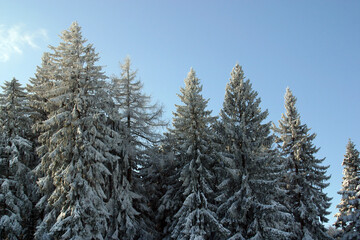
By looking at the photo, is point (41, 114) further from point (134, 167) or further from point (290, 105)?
point (290, 105)

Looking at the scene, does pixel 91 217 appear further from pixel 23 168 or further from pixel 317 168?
pixel 317 168

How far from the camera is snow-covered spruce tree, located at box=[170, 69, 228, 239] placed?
1786 cm

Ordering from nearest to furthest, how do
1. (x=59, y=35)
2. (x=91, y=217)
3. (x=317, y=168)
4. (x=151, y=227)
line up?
1. (x=91, y=217)
2. (x=59, y=35)
3. (x=151, y=227)
4. (x=317, y=168)

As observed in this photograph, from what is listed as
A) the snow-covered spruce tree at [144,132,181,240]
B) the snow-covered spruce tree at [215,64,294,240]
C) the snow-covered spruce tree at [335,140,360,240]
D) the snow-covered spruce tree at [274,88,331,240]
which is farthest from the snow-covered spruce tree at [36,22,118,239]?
the snow-covered spruce tree at [335,140,360,240]

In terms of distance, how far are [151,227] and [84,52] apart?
13221 mm

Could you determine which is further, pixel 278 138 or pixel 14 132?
pixel 278 138

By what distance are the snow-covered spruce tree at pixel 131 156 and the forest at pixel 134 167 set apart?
81 mm

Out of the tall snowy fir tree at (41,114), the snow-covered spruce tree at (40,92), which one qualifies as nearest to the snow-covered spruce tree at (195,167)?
the tall snowy fir tree at (41,114)

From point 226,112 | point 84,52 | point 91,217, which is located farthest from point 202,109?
point 91,217

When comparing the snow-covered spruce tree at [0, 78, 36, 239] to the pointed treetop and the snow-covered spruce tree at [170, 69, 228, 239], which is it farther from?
the pointed treetop

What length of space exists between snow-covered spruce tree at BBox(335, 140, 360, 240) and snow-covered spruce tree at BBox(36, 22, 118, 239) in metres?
20.3

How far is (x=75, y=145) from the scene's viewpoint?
16.9 meters

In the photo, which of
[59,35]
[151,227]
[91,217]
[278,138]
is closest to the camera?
[91,217]

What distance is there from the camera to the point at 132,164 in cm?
2255
